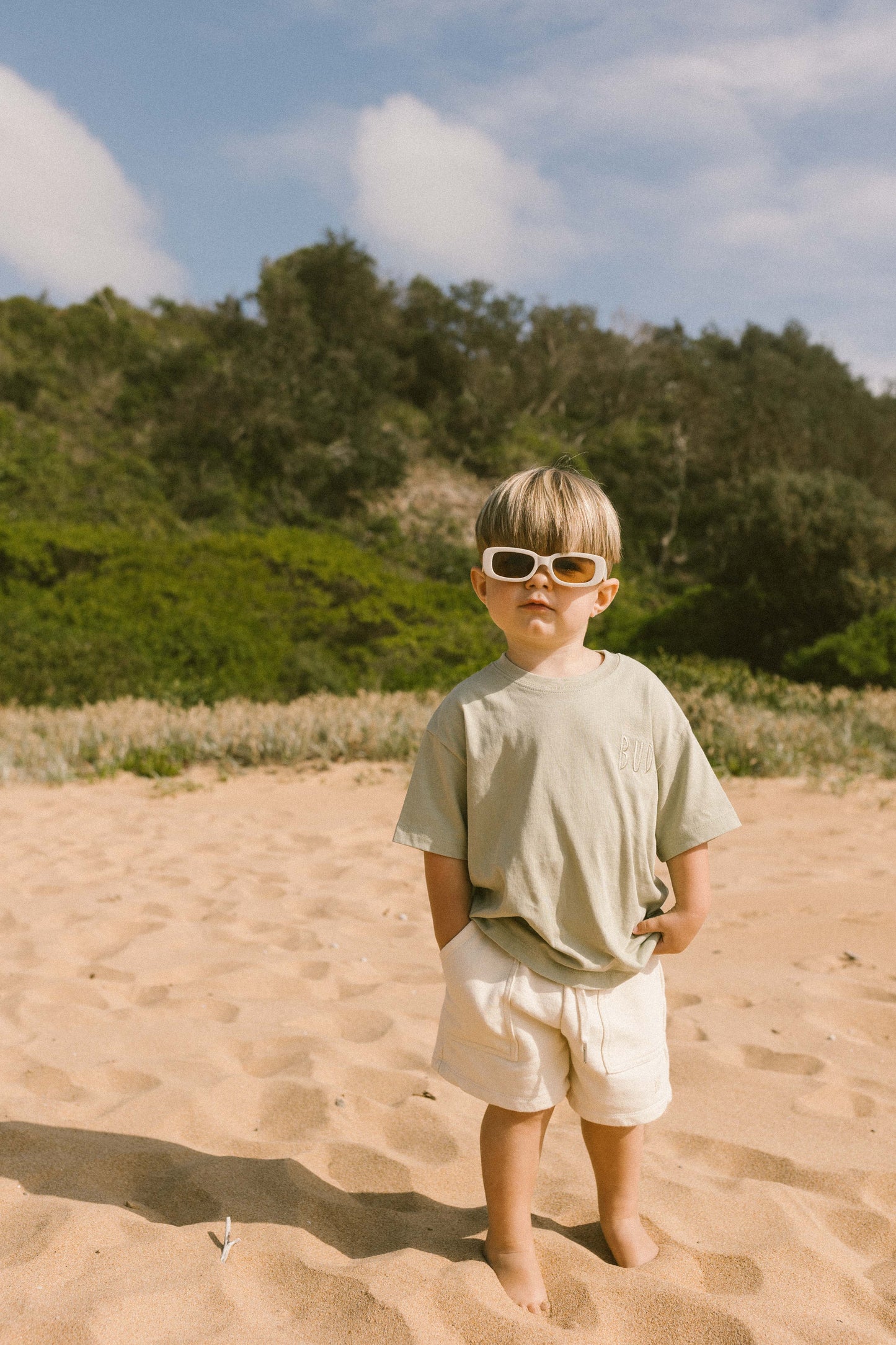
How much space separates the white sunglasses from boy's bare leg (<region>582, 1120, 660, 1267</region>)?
102cm

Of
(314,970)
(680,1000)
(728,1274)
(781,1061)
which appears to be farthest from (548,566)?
(314,970)

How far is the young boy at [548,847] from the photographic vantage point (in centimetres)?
176

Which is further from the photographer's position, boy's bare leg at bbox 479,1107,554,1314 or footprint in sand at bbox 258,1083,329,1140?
footprint in sand at bbox 258,1083,329,1140

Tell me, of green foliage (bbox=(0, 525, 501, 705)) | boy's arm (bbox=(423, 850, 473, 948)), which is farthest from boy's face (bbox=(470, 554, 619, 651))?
green foliage (bbox=(0, 525, 501, 705))

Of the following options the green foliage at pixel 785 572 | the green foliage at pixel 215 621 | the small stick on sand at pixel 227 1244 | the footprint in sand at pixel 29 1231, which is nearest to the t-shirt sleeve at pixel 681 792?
the small stick on sand at pixel 227 1244

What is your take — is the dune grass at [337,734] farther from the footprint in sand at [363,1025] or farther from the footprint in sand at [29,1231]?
the footprint in sand at [29,1231]

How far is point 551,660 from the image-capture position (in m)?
1.85

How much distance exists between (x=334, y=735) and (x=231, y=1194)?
20.7ft

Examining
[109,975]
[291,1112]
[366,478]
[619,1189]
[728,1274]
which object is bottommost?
[109,975]

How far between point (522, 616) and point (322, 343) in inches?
893

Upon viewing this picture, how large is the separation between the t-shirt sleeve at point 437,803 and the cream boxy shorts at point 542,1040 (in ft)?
0.54

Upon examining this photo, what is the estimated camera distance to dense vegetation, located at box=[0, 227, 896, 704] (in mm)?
11852

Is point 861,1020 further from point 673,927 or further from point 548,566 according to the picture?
point 548,566

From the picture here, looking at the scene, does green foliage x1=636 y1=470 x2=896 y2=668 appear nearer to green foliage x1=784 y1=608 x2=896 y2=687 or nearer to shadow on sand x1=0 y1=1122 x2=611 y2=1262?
green foliage x1=784 y1=608 x2=896 y2=687
